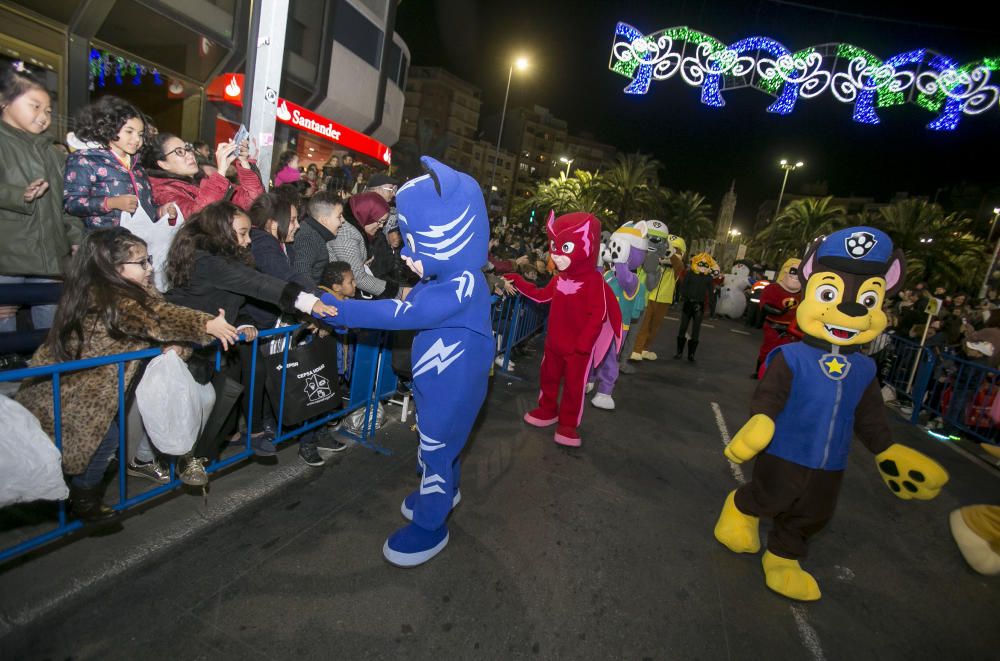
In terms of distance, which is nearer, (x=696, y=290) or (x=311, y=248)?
(x=311, y=248)

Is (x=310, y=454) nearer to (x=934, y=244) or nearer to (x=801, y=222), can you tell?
(x=934, y=244)

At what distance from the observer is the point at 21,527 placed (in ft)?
8.55

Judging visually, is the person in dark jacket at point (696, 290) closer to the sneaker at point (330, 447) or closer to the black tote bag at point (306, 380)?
the sneaker at point (330, 447)

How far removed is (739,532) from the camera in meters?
3.40

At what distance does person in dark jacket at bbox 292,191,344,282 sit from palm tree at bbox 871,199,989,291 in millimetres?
22918

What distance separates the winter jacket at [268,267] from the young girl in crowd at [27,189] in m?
1.38

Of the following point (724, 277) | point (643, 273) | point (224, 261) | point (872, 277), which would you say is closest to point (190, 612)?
A: point (224, 261)

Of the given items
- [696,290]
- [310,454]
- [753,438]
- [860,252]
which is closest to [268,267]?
[310,454]

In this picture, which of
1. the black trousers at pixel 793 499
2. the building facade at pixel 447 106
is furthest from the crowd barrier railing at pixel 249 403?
the building facade at pixel 447 106

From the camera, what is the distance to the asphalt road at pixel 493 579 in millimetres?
2230

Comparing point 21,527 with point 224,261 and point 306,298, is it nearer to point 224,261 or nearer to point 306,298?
point 224,261

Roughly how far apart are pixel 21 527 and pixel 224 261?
1.73 m

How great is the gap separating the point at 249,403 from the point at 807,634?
3663mm

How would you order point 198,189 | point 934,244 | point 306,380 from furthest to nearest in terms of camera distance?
point 934,244 → point 198,189 → point 306,380
